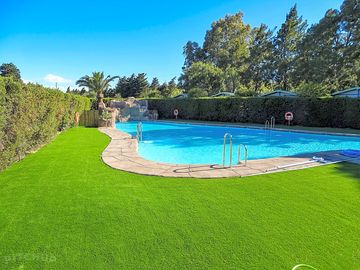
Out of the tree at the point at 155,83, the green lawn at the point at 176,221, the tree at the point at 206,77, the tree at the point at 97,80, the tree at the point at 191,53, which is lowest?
the green lawn at the point at 176,221

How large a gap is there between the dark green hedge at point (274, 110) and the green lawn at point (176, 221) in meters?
14.6

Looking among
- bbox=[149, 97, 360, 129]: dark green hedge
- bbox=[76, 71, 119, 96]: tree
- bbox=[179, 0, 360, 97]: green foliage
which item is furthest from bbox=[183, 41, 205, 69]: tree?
bbox=[76, 71, 119, 96]: tree

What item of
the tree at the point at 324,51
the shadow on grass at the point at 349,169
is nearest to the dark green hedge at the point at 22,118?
the shadow on grass at the point at 349,169

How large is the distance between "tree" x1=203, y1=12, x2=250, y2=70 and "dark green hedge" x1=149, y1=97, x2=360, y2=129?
20.8 metres

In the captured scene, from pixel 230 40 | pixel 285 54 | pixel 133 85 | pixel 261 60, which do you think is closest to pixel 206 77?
pixel 261 60

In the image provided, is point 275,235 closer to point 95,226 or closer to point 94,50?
point 95,226

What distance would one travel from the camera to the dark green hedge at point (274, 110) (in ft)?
63.0

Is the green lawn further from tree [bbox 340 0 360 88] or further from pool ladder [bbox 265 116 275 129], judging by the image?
tree [bbox 340 0 360 88]

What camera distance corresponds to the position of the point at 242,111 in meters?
25.3

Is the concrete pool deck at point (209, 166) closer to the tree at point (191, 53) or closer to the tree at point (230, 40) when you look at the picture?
the tree at point (230, 40)

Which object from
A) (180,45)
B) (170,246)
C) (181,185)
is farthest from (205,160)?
(180,45)

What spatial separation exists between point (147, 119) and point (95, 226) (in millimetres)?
29794

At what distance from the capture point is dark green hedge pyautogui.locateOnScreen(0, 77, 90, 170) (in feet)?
21.3

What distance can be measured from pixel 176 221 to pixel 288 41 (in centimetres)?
4020
